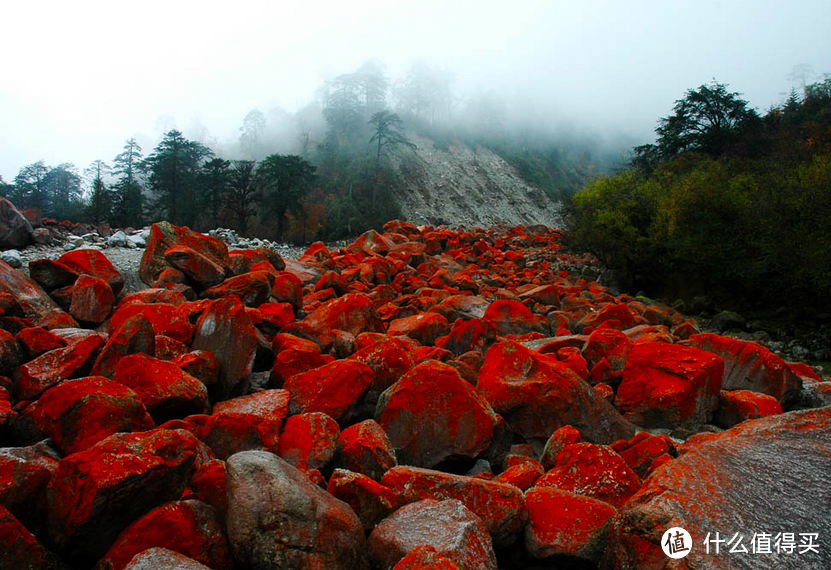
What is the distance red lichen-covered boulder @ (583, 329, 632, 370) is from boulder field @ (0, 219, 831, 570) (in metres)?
0.04

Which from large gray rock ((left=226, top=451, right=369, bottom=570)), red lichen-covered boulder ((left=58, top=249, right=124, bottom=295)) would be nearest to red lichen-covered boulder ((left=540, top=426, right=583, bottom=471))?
large gray rock ((left=226, top=451, right=369, bottom=570))

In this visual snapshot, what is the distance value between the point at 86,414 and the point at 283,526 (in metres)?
2.04

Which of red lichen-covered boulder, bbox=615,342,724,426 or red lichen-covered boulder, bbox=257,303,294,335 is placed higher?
red lichen-covered boulder, bbox=257,303,294,335

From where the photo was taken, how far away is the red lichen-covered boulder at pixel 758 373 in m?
7.89

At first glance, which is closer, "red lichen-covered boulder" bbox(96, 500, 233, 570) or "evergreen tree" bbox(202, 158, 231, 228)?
"red lichen-covered boulder" bbox(96, 500, 233, 570)

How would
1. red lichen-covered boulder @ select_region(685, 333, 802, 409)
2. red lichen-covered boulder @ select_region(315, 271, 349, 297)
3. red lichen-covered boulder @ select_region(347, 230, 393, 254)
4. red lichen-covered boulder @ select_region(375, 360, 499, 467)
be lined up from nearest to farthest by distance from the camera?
Answer: red lichen-covered boulder @ select_region(375, 360, 499, 467)
red lichen-covered boulder @ select_region(685, 333, 802, 409)
red lichen-covered boulder @ select_region(315, 271, 349, 297)
red lichen-covered boulder @ select_region(347, 230, 393, 254)

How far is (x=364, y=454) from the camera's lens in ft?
13.8

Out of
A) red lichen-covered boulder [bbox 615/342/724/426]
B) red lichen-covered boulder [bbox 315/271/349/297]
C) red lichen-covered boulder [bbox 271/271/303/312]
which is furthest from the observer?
red lichen-covered boulder [bbox 315/271/349/297]

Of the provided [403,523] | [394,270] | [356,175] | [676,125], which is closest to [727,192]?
[394,270]

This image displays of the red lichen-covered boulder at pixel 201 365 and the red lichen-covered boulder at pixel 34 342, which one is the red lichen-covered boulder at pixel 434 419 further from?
the red lichen-covered boulder at pixel 34 342

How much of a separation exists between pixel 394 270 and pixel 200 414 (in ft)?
48.5

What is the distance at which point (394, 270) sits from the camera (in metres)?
19.2

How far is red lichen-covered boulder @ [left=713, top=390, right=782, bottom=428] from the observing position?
263 inches

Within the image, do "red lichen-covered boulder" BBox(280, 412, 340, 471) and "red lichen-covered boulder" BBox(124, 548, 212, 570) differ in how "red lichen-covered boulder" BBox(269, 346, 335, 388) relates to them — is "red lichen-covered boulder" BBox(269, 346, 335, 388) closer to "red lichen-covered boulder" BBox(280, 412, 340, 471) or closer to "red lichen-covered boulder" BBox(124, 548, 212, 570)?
"red lichen-covered boulder" BBox(280, 412, 340, 471)
